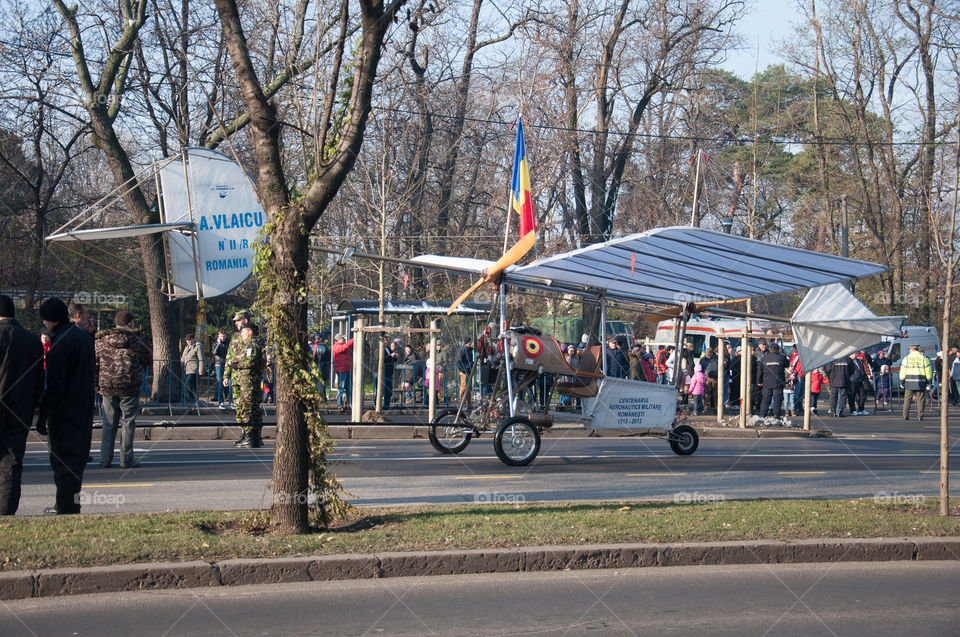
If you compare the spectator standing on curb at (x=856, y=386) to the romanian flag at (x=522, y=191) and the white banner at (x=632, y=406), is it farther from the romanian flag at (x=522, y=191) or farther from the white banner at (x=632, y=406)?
the romanian flag at (x=522, y=191)

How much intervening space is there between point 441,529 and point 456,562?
0.67 meters

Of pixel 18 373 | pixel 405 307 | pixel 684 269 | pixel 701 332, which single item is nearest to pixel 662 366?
pixel 701 332

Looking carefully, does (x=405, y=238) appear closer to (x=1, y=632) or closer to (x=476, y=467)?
(x=476, y=467)

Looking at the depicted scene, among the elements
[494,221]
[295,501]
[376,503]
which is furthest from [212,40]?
[295,501]

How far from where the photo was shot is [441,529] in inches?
288

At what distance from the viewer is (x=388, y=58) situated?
2323 centimetres

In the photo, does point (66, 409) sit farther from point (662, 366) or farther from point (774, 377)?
point (662, 366)

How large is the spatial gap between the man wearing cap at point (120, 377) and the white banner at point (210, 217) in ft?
8.87

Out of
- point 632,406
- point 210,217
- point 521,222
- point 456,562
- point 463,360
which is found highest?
point 210,217

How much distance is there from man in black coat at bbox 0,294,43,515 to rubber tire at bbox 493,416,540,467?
580 cm

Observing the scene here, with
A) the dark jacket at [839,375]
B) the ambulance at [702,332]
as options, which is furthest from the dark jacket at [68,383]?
the ambulance at [702,332]

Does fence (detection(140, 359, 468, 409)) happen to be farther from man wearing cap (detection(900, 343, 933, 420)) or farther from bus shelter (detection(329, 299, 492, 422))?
man wearing cap (detection(900, 343, 933, 420))

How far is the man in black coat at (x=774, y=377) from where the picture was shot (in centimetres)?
2044

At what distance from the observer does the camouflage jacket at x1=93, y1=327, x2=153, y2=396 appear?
11.1m
